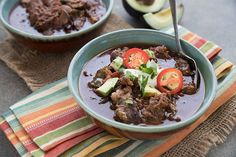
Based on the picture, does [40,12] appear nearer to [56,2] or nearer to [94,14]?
[56,2]

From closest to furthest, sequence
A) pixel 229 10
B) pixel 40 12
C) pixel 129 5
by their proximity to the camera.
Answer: pixel 40 12, pixel 129 5, pixel 229 10

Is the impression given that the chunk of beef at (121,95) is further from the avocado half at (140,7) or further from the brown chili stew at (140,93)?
the avocado half at (140,7)

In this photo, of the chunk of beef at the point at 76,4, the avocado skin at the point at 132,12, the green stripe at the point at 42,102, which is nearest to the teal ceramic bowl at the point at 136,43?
the green stripe at the point at 42,102

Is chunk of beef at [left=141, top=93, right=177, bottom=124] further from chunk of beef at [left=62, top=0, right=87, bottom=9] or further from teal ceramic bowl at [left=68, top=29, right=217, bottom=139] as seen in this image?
chunk of beef at [left=62, top=0, right=87, bottom=9]

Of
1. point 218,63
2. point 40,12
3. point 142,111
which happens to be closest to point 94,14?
point 40,12

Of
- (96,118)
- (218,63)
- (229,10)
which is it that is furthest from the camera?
(229,10)
